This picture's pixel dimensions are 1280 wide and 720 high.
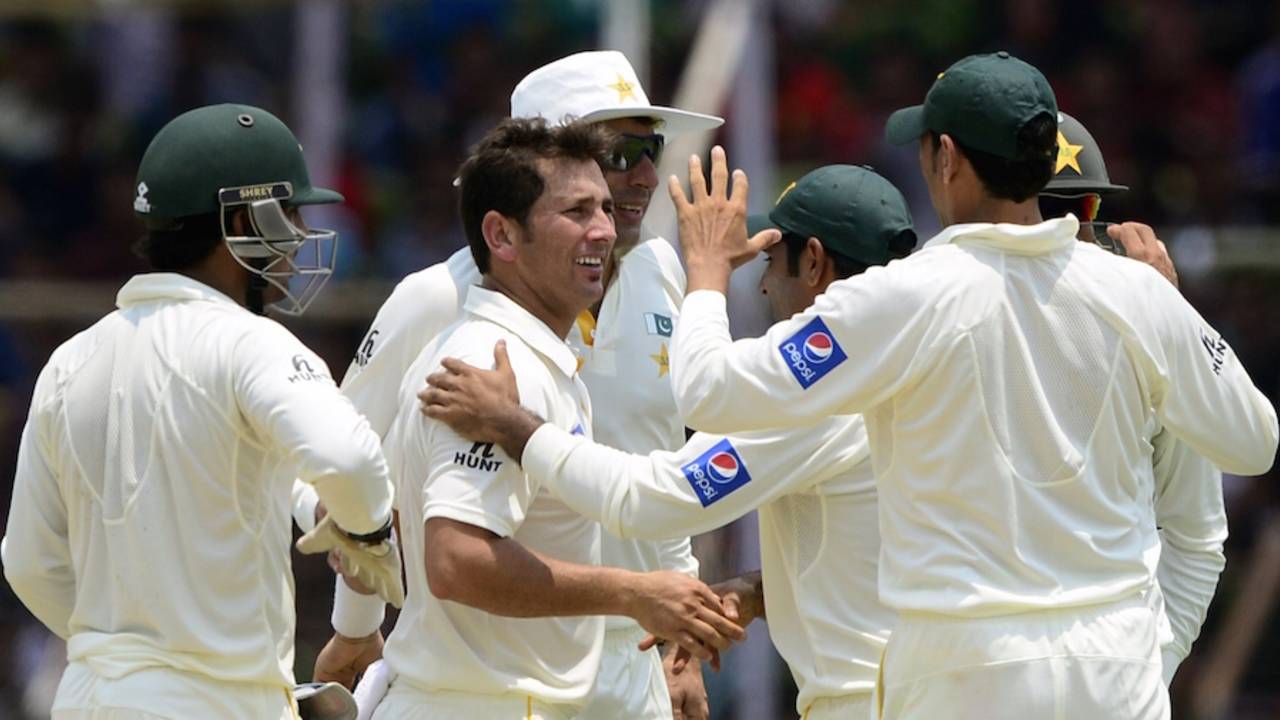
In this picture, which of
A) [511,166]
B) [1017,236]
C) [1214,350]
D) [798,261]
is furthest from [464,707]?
[1214,350]

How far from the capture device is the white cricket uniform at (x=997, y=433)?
4406mm

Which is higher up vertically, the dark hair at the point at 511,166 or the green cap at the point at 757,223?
the dark hair at the point at 511,166

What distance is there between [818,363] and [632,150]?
1.37 m

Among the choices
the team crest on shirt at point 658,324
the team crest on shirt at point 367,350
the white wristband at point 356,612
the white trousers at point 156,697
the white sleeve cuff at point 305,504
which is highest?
the team crest on shirt at point 658,324

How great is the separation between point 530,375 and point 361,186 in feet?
30.5

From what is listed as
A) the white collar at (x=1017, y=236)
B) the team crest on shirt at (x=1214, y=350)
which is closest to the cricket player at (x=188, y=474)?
the white collar at (x=1017, y=236)

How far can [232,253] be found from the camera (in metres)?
4.82

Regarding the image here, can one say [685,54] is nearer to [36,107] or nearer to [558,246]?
[36,107]

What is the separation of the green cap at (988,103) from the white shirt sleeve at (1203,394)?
46 centimetres

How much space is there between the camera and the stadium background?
11.0m

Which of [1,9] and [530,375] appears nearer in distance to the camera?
[530,375]

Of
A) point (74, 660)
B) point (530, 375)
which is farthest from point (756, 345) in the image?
point (74, 660)

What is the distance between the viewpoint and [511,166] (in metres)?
5.00

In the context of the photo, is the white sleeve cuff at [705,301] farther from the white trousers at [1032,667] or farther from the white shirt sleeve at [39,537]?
the white shirt sleeve at [39,537]
